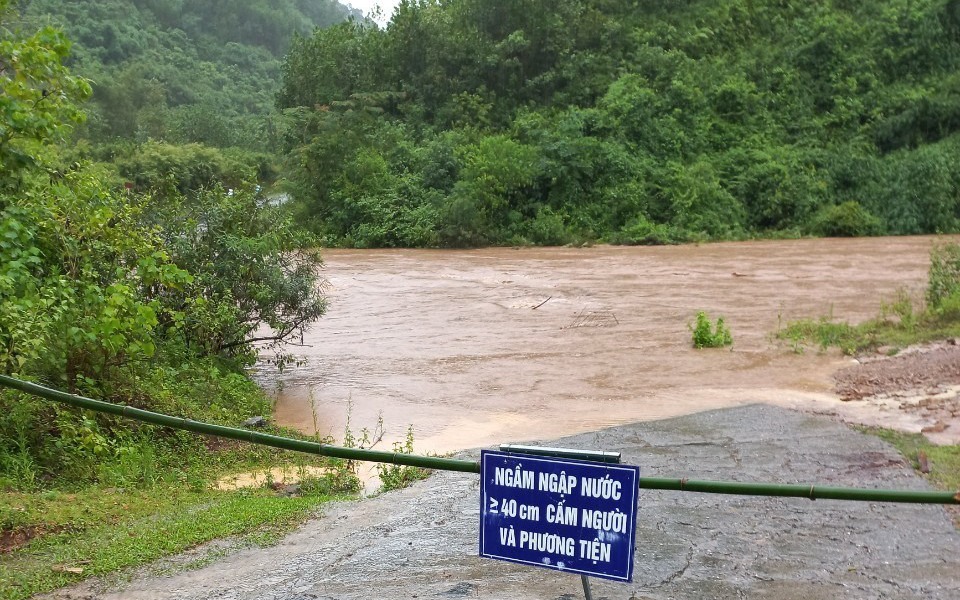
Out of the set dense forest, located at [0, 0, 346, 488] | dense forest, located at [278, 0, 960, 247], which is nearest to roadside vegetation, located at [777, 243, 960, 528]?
dense forest, located at [0, 0, 346, 488]

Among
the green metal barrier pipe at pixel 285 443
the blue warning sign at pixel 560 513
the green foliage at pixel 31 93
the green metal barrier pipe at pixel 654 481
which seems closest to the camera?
the green metal barrier pipe at pixel 654 481

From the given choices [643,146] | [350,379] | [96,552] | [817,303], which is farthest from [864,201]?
[96,552]

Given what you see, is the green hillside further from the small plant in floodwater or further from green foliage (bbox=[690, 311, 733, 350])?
the small plant in floodwater

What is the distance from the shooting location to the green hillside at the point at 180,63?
2085 inches

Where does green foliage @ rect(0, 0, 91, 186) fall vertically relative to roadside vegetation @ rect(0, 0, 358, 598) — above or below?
above

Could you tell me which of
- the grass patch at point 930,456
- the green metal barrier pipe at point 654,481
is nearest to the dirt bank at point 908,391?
the grass patch at point 930,456

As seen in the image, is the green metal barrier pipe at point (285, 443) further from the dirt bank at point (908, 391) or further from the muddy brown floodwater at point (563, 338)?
the dirt bank at point (908, 391)

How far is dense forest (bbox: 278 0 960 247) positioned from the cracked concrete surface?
23.1 m

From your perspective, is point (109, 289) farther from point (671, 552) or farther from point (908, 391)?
point (908, 391)

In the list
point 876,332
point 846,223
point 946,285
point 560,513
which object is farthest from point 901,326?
point 846,223

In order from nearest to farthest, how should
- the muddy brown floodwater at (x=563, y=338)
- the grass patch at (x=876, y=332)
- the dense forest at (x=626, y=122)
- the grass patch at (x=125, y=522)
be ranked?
the grass patch at (x=125, y=522) < the muddy brown floodwater at (x=563, y=338) < the grass patch at (x=876, y=332) < the dense forest at (x=626, y=122)

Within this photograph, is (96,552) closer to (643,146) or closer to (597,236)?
(597,236)

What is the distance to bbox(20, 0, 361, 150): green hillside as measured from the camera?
53.0 meters

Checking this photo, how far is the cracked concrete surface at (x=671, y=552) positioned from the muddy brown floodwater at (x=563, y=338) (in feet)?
9.59
